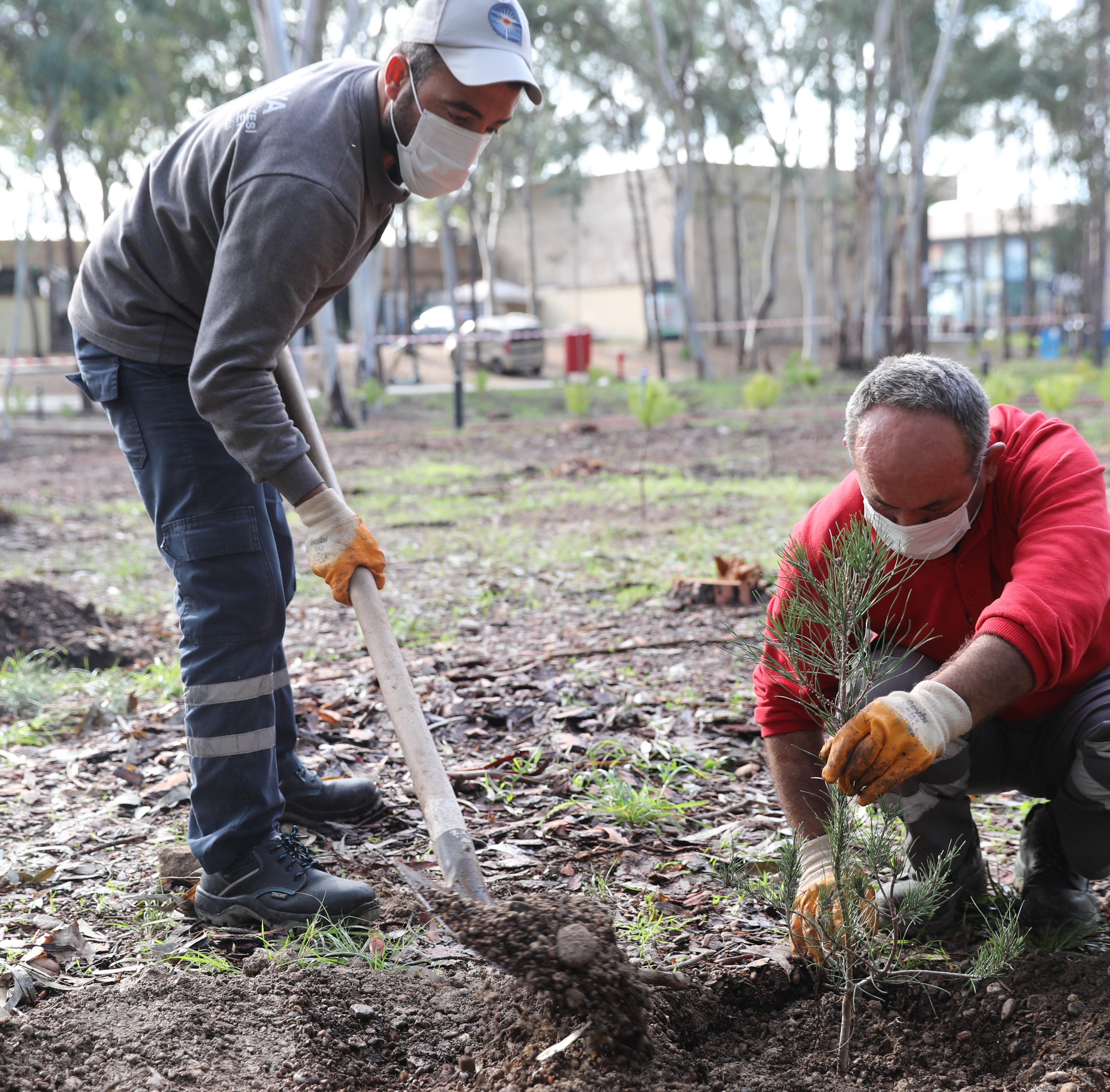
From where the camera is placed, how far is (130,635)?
466cm

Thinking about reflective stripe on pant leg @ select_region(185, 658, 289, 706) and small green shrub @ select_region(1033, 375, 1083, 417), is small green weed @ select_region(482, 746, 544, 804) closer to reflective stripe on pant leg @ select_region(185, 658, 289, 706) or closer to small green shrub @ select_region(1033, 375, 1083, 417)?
reflective stripe on pant leg @ select_region(185, 658, 289, 706)

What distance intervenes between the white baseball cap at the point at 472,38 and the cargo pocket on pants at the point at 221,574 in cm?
105

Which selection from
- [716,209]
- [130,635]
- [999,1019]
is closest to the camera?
[999,1019]

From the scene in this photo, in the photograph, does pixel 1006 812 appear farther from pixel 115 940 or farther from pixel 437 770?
pixel 115 940

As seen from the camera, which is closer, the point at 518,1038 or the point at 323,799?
the point at 518,1038

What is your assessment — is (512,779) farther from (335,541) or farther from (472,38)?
(472,38)

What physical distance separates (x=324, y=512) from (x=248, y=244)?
1.84ft

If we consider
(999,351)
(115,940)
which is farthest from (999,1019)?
Result: (999,351)

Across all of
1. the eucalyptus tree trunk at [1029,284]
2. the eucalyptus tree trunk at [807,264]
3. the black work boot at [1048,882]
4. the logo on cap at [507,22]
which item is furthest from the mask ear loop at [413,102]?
the eucalyptus tree trunk at [1029,284]

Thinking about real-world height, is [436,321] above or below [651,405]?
above

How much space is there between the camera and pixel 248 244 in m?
1.99

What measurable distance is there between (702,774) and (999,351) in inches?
1163

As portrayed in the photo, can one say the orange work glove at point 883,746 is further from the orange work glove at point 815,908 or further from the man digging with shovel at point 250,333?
the man digging with shovel at point 250,333

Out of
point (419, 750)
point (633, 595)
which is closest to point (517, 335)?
point (633, 595)
